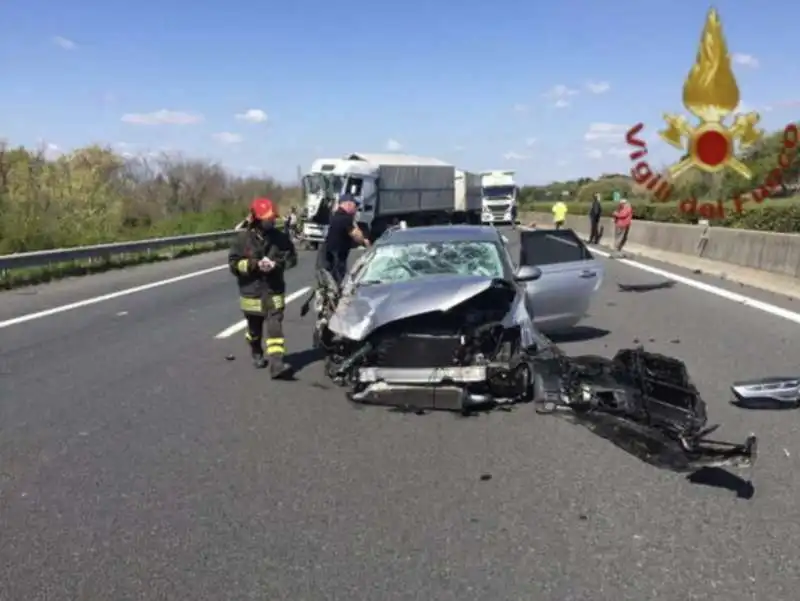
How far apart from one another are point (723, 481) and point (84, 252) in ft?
66.0

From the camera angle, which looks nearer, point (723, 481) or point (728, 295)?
point (723, 481)

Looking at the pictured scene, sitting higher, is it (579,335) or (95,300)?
(579,335)

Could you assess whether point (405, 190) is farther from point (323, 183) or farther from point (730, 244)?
point (730, 244)

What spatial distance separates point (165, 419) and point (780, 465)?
14.2 ft

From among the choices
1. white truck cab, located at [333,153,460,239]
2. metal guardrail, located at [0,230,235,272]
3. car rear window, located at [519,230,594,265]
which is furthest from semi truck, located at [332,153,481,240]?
car rear window, located at [519,230,594,265]

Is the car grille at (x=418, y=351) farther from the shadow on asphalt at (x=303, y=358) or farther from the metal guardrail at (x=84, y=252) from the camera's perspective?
the metal guardrail at (x=84, y=252)

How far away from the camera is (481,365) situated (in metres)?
6.97

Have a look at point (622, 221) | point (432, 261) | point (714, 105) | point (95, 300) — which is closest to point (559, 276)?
point (432, 261)

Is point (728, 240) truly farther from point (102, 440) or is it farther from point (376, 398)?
point (102, 440)

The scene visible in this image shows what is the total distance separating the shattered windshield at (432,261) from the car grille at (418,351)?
4.53 feet

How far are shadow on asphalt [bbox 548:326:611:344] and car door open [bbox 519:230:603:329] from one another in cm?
15

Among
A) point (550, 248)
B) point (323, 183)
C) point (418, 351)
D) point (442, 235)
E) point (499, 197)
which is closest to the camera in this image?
point (418, 351)

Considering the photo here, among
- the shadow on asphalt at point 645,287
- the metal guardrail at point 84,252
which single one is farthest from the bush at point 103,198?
the shadow on asphalt at point 645,287

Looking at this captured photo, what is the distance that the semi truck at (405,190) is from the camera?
37.2m
